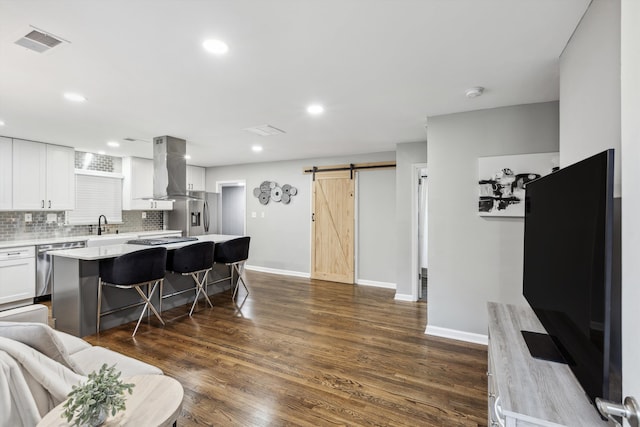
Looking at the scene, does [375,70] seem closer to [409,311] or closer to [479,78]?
[479,78]

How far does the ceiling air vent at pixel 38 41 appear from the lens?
1819mm

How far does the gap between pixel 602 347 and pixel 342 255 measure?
4904 millimetres

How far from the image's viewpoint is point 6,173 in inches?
169

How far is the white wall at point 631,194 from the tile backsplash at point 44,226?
266 inches

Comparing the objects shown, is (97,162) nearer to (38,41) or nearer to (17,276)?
(17,276)

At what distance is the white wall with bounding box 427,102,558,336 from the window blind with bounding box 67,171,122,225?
572cm

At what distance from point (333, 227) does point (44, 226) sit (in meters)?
4.93

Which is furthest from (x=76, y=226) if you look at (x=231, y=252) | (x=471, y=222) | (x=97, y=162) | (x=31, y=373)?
(x=471, y=222)

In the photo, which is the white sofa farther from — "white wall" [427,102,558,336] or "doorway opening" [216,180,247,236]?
"doorway opening" [216,180,247,236]

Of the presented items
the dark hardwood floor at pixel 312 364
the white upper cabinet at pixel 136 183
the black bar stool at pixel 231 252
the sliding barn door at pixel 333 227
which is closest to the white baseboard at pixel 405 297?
the dark hardwood floor at pixel 312 364

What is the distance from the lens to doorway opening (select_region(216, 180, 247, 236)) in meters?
7.16

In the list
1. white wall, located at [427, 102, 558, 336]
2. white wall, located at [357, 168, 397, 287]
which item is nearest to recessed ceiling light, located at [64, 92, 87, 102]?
white wall, located at [427, 102, 558, 336]

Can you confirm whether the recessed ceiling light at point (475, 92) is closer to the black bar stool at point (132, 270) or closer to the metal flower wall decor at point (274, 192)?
the black bar stool at point (132, 270)

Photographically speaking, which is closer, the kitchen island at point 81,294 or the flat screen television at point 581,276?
the flat screen television at point 581,276
